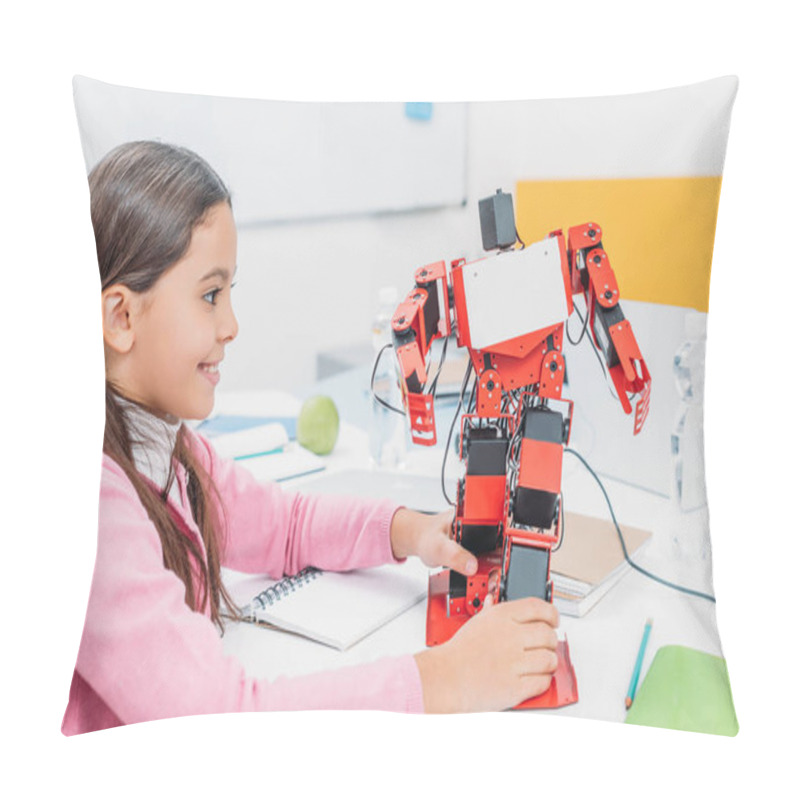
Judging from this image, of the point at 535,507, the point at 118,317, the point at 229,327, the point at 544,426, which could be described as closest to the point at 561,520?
the point at 535,507

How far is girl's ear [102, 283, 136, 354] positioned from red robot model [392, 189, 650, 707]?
40 cm

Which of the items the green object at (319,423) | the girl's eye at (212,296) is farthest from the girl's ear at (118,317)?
the green object at (319,423)

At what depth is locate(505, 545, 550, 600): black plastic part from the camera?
139 cm

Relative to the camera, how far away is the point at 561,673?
53.2 inches

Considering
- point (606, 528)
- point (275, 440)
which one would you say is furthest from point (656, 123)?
point (275, 440)

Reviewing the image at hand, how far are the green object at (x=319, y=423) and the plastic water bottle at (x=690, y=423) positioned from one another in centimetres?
55

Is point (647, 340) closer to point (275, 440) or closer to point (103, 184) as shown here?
point (275, 440)

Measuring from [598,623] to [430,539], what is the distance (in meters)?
0.30

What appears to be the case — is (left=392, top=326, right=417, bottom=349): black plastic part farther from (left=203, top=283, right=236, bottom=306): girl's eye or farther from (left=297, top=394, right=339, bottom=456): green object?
(left=203, top=283, right=236, bottom=306): girl's eye

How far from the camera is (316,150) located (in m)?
1.36

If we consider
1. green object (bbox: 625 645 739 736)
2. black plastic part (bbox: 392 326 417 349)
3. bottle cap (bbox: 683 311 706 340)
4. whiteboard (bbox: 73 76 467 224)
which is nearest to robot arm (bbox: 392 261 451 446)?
black plastic part (bbox: 392 326 417 349)

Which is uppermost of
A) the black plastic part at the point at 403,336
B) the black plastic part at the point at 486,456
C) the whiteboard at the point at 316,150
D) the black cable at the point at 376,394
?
the whiteboard at the point at 316,150

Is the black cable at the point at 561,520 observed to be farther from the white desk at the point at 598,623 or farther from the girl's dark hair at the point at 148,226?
the girl's dark hair at the point at 148,226

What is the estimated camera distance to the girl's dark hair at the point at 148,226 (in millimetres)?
1281
